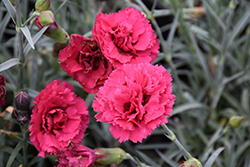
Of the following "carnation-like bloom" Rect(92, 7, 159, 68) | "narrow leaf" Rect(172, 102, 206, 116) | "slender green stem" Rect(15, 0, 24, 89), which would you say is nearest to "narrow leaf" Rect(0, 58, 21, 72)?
"slender green stem" Rect(15, 0, 24, 89)

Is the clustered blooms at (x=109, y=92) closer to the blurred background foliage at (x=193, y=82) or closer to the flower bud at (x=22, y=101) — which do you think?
the flower bud at (x=22, y=101)

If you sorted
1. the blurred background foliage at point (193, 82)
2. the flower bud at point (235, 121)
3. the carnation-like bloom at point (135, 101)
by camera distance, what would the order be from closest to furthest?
the carnation-like bloom at point (135, 101) < the flower bud at point (235, 121) < the blurred background foliage at point (193, 82)

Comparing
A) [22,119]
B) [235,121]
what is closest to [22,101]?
[22,119]

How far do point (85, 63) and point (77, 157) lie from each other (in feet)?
0.87

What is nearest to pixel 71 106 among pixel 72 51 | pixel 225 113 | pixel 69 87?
pixel 69 87

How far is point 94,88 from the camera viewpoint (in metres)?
0.73

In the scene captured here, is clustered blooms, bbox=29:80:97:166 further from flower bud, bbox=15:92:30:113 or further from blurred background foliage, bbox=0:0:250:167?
blurred background foliage, bbox=0:0:250:167

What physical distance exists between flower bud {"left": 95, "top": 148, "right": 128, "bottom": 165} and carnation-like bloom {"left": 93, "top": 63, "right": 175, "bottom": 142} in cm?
15

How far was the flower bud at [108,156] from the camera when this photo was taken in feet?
2.41

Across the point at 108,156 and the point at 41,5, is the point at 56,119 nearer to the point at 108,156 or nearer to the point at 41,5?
the point at 108,156

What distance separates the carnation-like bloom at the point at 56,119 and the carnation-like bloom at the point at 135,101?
0.14 metres

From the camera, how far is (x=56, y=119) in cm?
73

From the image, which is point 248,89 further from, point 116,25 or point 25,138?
point 25,138

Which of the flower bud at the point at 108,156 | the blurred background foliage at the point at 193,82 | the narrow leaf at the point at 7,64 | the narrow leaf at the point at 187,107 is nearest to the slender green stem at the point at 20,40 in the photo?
the narrow leaf at the point at 7,64
